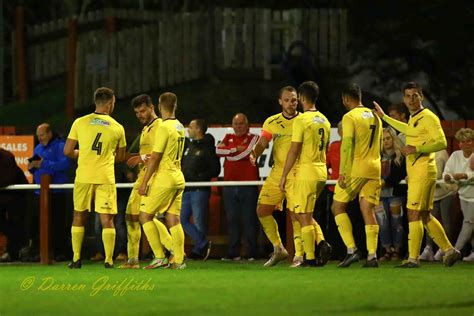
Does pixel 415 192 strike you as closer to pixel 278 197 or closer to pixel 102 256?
pixel 278 197

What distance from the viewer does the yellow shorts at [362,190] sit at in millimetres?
19359

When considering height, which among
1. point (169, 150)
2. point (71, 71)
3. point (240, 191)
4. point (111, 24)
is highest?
point (111, 24)

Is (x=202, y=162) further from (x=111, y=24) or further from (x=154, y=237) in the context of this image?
(x=111, y=24)

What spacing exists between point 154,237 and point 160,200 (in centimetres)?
57

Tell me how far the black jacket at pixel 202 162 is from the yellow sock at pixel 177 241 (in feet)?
11.2

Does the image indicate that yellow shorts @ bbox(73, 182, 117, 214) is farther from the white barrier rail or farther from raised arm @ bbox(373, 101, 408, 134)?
raised arm @ bbox(373, 101, 408, 134)

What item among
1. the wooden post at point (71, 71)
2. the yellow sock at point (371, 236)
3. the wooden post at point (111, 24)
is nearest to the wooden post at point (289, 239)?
the yellow sock at point (371, 236)

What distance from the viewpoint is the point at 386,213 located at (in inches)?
862

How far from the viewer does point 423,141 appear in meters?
19.1

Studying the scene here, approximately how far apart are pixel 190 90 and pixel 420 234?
1108 centimetres

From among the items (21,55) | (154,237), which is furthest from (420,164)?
(21,55)

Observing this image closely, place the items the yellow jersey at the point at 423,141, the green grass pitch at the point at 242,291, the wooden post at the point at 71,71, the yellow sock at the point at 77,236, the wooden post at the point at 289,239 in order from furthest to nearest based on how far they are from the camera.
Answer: the wooden post at the point at 71,71 < the wooden post at the point at 289,239 < the yellow sock at the point at 77,236 < the yellow jersey at the point at 423,141 < the green grass pitch at the point at 242,291

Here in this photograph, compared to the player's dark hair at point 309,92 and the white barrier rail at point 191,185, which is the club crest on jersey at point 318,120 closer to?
the player's dark hair at point 309,92

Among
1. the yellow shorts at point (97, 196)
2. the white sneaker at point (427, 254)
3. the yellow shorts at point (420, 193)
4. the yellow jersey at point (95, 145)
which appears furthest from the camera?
the white sneaker at point (427, 254)
